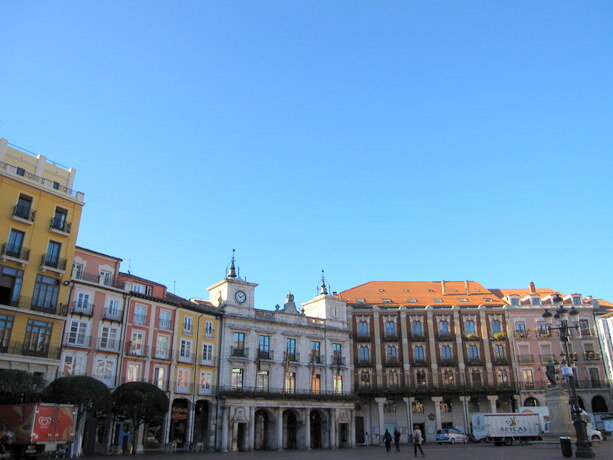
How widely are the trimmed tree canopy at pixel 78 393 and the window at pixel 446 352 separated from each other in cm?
4101

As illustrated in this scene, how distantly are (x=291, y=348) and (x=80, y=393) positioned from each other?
25835 millimetres

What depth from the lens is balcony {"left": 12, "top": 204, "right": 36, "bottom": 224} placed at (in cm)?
3547

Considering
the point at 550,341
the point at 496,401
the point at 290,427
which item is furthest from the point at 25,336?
the point at 550,341

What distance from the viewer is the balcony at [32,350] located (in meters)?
32.7

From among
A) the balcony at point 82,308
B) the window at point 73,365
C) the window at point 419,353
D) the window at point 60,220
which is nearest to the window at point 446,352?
the window at point 419,353

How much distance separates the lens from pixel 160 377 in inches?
1687

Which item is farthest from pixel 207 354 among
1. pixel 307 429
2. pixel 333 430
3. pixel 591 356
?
pixel 591 356

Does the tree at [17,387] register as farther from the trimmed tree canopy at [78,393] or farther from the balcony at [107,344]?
the balcony at [107,344]

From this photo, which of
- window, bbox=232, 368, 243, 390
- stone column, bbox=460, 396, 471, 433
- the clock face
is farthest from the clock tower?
stone column, bbox=460, 396, 471, 433

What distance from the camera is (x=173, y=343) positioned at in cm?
4447

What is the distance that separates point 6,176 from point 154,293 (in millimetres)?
14781

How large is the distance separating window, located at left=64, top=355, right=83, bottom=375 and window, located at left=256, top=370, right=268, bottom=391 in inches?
691

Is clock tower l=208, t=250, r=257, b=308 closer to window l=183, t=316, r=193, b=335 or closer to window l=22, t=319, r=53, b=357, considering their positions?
window l=183, t=316, r=193, b=335

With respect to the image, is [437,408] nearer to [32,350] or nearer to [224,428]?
[224,428]
